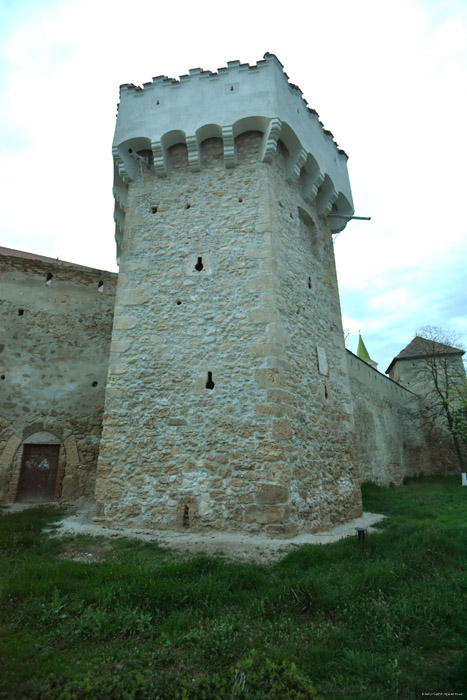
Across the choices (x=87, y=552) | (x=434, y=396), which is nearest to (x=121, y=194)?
(x=87, y=552)

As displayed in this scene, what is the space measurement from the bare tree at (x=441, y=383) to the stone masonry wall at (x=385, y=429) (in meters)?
0.76

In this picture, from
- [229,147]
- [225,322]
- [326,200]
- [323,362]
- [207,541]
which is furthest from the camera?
[326,200]

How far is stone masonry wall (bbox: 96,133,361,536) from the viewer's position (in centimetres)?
603

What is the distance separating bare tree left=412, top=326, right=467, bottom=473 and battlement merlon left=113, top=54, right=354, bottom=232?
14303 millimetres

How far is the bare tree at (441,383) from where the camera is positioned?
19.1 metres

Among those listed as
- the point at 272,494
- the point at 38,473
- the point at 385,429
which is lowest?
the point at 272,494

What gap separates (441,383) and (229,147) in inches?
711

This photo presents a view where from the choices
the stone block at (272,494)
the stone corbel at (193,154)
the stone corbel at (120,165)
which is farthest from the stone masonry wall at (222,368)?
the stone corbel at (120,165)

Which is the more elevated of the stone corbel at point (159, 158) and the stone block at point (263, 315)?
the stone corbel at point (159, 158)

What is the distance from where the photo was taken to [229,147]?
761 centimetres

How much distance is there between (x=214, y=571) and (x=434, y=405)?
19544 mm

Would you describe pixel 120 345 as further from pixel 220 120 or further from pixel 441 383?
pixel 441 383

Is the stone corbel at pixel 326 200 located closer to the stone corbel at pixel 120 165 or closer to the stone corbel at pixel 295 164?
the stone corbel at pixel 295 164

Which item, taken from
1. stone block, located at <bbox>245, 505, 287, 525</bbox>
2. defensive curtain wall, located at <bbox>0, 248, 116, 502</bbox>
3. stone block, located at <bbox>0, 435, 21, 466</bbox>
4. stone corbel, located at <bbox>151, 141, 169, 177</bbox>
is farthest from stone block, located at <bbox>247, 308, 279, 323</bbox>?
stone block, located at <bbox>0, 435, 21, 466</bbox>
